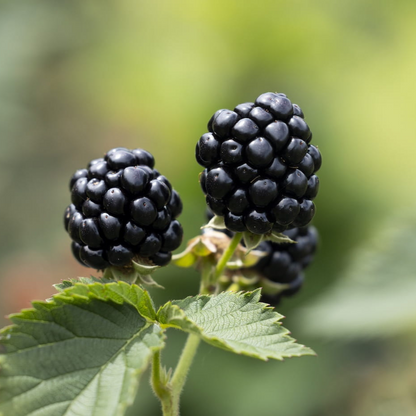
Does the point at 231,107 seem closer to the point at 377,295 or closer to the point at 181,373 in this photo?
the point at 377,295

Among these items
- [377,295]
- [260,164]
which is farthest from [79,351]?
[377,295]

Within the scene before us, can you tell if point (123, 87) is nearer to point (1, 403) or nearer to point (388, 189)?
point (388, 189)

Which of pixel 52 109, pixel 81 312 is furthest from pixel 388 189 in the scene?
pixel 52 109

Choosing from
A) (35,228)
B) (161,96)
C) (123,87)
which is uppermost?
(123,87)

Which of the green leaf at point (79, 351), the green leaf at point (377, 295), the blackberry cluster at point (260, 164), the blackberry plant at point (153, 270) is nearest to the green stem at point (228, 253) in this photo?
the blackberry plant at point (153, 270)

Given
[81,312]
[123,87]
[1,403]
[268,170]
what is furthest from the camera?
[123,87]

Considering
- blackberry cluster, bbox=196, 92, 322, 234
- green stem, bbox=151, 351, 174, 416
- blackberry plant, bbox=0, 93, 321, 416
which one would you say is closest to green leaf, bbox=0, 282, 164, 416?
blackberry plant, bbox=0, 93, 321, 416

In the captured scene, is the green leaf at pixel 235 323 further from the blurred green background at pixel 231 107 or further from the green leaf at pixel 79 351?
the blurred green background at pixel 231 107
